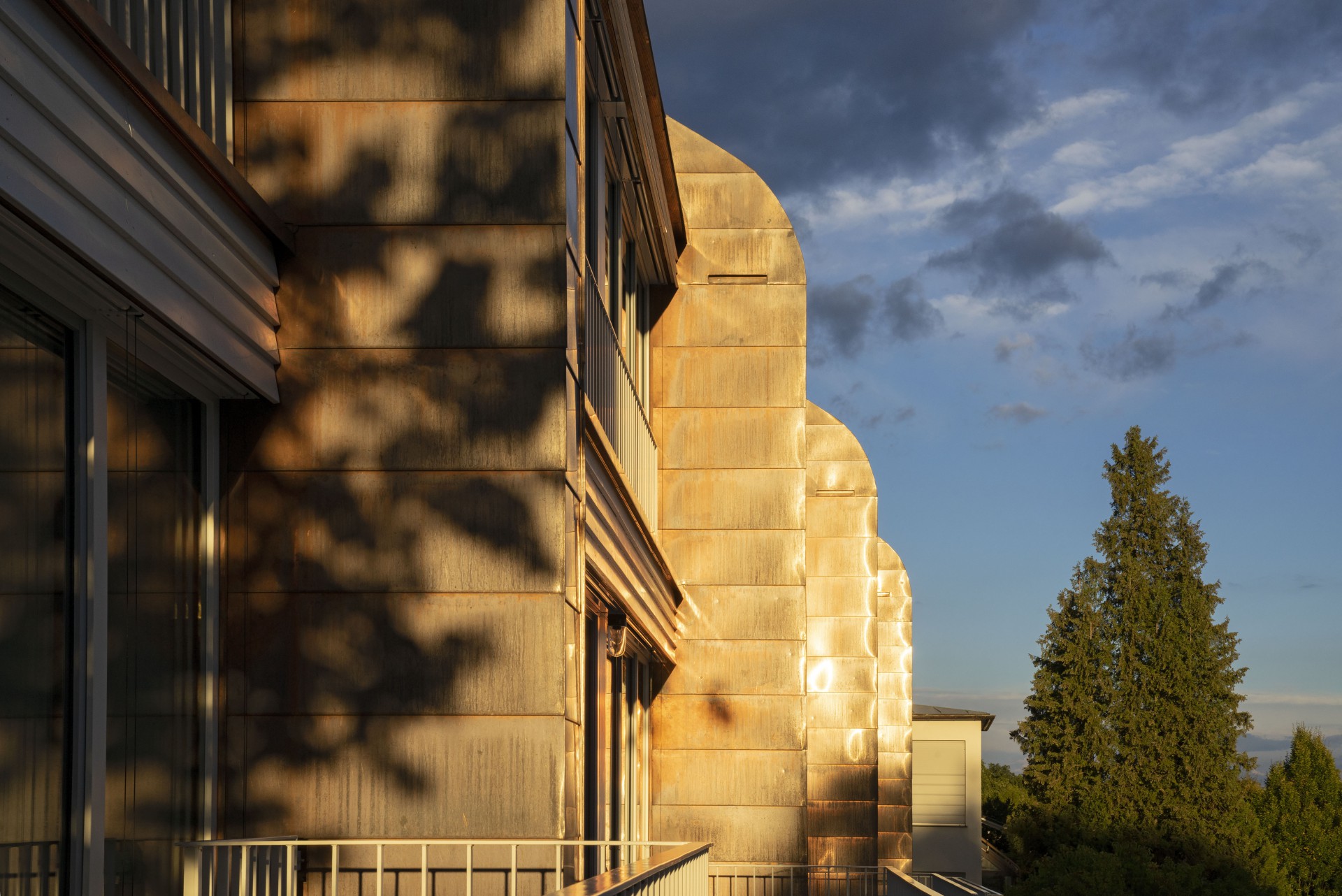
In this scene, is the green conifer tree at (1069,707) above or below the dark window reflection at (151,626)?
below

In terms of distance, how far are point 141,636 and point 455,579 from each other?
1479mm

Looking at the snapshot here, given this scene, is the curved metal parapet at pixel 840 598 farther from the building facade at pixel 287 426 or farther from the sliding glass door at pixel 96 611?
the sliding glass door at pixel 96 611

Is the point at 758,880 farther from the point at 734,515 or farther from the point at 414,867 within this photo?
the point at 414,867

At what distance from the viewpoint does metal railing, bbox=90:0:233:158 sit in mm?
5980

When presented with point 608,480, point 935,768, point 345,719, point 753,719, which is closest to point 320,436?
point 345,719

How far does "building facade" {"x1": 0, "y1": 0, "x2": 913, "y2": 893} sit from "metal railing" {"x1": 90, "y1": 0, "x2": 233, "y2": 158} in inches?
0.7

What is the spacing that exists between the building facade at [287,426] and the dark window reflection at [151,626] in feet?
0.07

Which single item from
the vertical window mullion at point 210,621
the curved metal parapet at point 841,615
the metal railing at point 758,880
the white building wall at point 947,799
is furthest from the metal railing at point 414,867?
the white building wall at point 947,799

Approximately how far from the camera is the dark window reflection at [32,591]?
502 centimetres

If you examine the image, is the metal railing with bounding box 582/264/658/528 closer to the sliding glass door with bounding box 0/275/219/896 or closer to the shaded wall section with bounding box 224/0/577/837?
the shaded wall section with bounding box 224/0/577/837

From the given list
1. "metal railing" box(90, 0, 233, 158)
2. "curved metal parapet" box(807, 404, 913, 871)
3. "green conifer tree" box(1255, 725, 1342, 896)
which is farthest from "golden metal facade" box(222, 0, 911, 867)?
"green conifer tree" box(1255, 725, 1342, 896)

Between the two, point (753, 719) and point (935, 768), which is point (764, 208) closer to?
point (753, 719)

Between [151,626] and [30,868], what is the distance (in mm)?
1288

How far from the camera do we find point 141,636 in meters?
6.02
